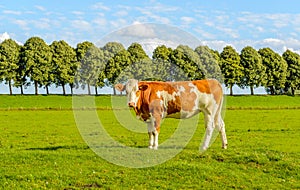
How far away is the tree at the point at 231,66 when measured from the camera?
89.8m

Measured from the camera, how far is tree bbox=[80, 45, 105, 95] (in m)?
16.7

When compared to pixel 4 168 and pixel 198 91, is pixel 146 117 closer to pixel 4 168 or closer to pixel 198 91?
pixel 198 91

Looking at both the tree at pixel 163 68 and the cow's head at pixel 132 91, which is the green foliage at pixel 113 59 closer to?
the tree at pixel 163 68

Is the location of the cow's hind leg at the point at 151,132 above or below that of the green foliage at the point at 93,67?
below

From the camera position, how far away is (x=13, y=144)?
23.6m

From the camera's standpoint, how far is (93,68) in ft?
56.2

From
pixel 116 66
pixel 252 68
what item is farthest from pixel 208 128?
pixel 252 68

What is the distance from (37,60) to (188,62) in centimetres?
7750

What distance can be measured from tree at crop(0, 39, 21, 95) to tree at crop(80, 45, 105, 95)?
77.5m

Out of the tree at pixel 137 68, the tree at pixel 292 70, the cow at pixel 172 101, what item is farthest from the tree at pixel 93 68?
the tree at pixel 292 70

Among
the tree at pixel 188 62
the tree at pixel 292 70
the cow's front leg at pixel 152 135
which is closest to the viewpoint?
the cow's front leg at pixel 152 135

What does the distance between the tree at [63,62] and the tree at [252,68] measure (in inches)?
1414

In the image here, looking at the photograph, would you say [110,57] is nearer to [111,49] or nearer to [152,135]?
[111,49]

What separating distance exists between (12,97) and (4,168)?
70.7 m
